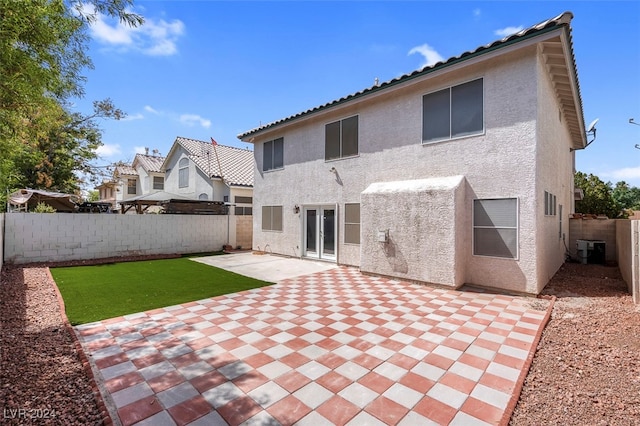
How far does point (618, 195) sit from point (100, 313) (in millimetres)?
65309

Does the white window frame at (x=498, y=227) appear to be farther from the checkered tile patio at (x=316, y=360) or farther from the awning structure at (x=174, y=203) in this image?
the awning structure at (x=174, y=203)

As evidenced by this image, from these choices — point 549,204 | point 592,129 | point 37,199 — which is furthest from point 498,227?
point 37,199

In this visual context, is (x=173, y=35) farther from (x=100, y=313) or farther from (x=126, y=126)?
(x=126, y=126)

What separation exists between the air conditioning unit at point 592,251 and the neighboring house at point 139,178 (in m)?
32.0

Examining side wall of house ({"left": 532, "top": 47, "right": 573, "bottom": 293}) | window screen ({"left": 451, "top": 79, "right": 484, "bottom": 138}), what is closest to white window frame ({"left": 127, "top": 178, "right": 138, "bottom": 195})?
window screen ({"left": 451, "top": 79, "right": 484, "bottom": 138})

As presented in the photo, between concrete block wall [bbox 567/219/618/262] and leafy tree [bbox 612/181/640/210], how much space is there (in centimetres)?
4612

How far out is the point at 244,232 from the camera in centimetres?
1781

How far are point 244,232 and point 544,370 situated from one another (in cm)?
1592

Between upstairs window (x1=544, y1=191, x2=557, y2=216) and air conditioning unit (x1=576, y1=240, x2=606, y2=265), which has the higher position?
upstairs window (x1=544, y1=191, x2=557, y2=216)

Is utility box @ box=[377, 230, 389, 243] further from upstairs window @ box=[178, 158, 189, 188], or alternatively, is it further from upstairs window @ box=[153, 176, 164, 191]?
upstairs window @ box=[153, 176, 164, 191]

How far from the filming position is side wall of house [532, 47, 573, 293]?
7.49 metres

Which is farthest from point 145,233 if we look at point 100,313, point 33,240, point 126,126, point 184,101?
point 126,126

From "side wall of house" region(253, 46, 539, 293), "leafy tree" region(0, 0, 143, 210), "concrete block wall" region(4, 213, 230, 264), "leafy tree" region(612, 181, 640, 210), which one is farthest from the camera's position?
"leafy tree" region(612, 181, 640, 210)

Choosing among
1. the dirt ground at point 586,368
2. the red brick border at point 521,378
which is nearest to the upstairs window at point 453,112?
the dirt ground at point 586,368
